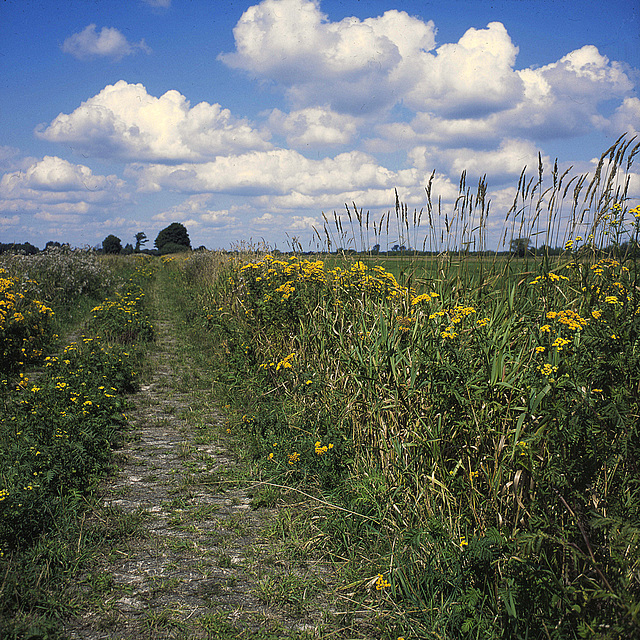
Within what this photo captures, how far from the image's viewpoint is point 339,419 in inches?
163

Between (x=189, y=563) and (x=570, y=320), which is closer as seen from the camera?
(x=570, y=320)

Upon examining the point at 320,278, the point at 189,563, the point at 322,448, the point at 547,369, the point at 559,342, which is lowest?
the point at 189,563

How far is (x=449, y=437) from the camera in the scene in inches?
119

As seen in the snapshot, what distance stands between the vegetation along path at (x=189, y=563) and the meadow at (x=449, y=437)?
0.81 feet

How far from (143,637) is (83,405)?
3.14 metres

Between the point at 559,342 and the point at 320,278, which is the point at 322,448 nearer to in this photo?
the point at 559,342

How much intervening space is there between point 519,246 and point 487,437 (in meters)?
2.04

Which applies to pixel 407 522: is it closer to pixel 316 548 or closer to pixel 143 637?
pixel 316 548

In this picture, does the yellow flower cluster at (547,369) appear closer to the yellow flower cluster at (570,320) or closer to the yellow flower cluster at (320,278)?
the yellow flower cluster at (570,320)

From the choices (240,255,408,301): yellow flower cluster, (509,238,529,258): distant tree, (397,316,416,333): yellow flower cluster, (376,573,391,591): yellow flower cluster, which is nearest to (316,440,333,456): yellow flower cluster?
(397,316,416,333): yellow flower cluster

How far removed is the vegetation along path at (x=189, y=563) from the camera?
2.53m

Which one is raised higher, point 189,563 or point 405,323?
point 405,323

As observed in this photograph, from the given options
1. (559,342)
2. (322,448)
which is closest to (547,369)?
(559,342)

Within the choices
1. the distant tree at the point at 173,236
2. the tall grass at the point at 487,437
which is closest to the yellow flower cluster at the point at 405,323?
the tall grass at the point at 487,437
